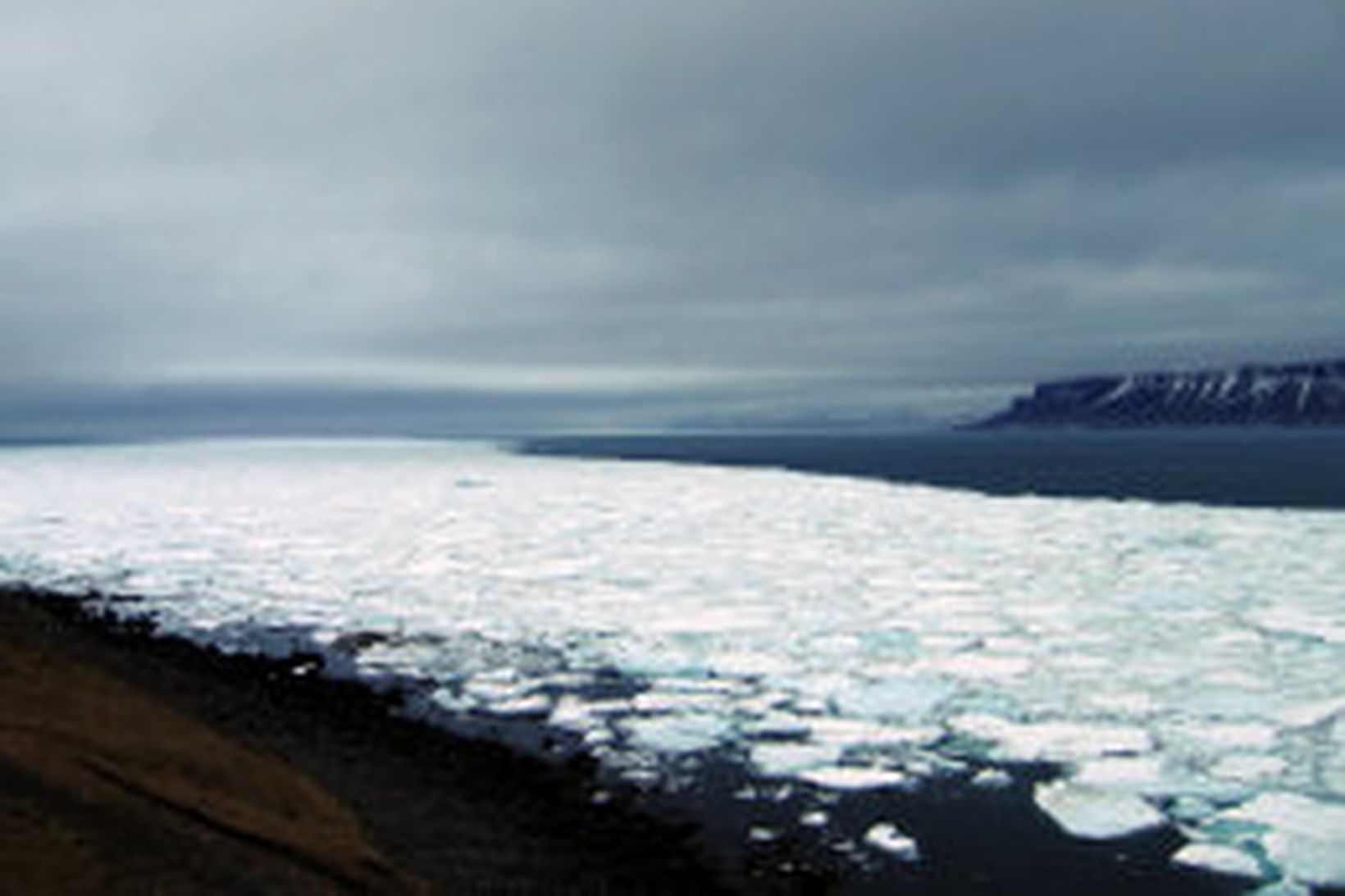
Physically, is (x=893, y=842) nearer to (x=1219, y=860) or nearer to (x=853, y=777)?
(x=853, y=777)

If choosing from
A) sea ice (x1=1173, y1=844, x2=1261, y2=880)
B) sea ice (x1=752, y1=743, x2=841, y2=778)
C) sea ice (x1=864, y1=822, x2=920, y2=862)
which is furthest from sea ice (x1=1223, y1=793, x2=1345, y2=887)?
sea ice (x1=752, y1=743, x2=841, y2=778)

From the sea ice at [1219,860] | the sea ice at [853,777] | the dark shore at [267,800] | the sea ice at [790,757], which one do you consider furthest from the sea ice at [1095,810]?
the dark shore at [267,800]

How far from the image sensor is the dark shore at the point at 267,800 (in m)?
3.38

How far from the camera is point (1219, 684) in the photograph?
759 centimetres

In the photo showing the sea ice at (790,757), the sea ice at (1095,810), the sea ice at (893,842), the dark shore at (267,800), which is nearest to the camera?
the dark shore at (267,800)

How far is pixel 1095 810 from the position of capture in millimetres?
5344

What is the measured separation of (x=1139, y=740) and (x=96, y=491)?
32.4m

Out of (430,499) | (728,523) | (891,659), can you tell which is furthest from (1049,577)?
(430,499)

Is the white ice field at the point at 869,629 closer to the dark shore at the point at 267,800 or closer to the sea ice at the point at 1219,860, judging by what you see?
the sea ice at the point at 1219,860

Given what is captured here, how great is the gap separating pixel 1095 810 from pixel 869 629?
14.7 feet

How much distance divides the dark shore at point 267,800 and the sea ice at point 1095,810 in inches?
74.3

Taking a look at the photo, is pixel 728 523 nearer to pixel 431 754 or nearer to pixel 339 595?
pixel 339 595

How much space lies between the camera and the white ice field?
19.5 ft

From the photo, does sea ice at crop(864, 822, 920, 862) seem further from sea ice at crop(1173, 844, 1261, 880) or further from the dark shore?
sea ice at crop(1173, 844, 1261, 880)
